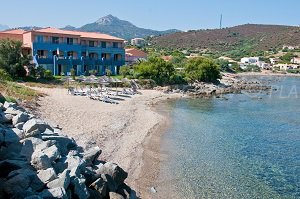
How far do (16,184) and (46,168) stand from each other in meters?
1.65

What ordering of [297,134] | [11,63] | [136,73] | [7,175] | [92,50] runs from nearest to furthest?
[7,175] < [297,134] < [11,63] < [136,73] < [92,50]

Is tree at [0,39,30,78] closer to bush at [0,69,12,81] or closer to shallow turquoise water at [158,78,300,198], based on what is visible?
bush at [0,69,12,81]

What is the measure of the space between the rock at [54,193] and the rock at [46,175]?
66cm

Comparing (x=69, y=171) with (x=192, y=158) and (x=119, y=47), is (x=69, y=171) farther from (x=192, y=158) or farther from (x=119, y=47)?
(x=119, y=47)

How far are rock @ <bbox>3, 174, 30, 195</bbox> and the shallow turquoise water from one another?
274 inches

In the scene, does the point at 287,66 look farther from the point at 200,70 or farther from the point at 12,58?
the point at 12,58

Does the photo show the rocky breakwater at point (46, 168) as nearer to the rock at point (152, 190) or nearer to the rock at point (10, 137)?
the rock at point (10, 137)

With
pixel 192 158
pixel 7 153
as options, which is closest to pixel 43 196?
pixel 7 153

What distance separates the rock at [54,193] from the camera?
31.2 ft

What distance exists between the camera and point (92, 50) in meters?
57.7

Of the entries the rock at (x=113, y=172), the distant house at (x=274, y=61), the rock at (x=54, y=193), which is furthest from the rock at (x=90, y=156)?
the distant house at (x=274, y=61)

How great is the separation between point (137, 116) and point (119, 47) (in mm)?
32136

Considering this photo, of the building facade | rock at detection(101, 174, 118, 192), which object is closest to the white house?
the building facade

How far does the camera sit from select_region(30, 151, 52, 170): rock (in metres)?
11.1
